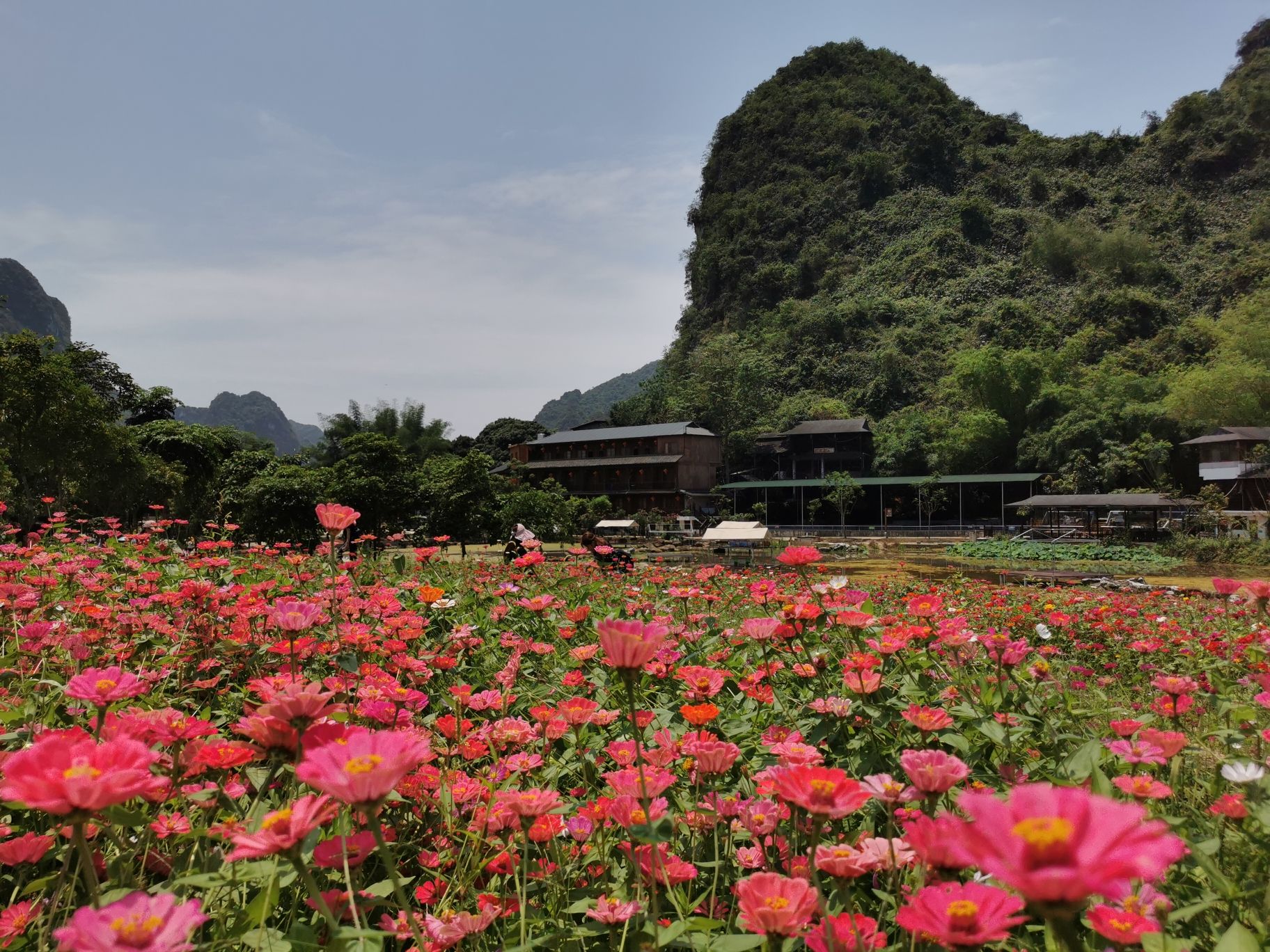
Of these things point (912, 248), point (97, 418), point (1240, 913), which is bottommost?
point (1240, 913)

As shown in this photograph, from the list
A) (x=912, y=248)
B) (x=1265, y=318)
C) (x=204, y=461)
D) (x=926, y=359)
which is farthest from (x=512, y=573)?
(x=912, y=248)

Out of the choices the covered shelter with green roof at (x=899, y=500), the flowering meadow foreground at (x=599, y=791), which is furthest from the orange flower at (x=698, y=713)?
the covered shelter with green roof at (x=899, y=500)

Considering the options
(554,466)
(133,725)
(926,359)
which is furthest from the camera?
(926,359)

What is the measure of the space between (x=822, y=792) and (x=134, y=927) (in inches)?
23.8

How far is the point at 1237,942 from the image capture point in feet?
2.42

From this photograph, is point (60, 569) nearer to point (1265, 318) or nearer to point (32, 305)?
point (1265, 318)

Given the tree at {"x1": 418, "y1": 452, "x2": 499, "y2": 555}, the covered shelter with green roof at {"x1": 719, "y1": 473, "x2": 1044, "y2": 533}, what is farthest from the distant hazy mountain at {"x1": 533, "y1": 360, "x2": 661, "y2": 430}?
the tree at {"x1": 418, "y1": 452, "x2": 499, "y2": 555}

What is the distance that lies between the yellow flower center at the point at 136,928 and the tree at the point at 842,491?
107ft

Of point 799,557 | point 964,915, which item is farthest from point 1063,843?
point 799,557

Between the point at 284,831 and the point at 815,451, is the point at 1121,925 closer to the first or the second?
the point at 284,831

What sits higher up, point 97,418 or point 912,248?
point 912,248

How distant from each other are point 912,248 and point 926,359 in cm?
1723

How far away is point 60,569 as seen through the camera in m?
2.47

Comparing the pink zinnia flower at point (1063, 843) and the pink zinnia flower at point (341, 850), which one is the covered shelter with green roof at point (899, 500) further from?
the pink zinnia flower at point (1063, 843)
